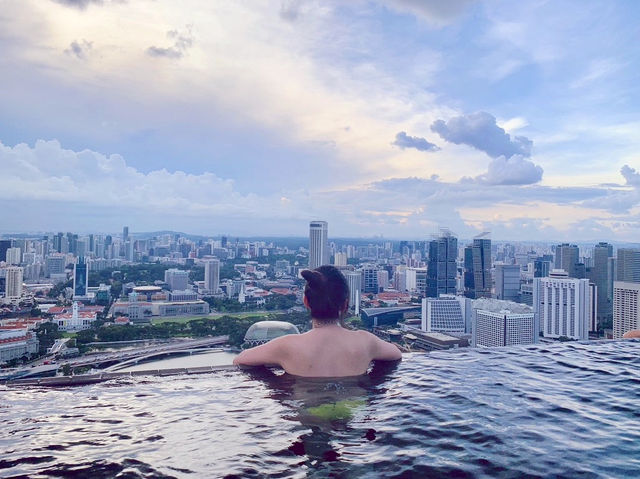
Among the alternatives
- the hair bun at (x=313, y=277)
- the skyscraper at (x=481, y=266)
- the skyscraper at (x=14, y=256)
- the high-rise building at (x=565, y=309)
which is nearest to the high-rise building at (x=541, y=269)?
the skyscraper at (x=481, y=266)

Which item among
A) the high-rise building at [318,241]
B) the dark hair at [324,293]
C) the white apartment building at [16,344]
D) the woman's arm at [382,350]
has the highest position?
the high-rise building at [318,241]

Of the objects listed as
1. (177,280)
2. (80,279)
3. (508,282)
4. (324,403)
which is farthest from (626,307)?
(80,279)

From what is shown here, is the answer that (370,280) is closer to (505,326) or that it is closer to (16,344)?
(505,326)

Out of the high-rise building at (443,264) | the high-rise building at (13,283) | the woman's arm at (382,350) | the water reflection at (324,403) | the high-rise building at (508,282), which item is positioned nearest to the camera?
the water reflection at (324,403)

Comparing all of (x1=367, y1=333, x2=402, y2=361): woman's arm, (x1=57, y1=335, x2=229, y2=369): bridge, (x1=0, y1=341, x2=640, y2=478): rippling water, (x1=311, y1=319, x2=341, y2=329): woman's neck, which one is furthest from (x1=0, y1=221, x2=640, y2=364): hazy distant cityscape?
(x1=311, y1=319, x2=341, y2=329): woman's neck

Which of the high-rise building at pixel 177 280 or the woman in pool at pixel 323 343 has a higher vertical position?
the woman in pool at pixel 323 343

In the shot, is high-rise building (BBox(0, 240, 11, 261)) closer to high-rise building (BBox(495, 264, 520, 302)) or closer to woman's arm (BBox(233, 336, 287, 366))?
woman's arm (BBox(233, 336, 287, 366))

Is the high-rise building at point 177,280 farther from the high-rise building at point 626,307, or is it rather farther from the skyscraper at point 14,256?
the high-rise building at point 626,307
